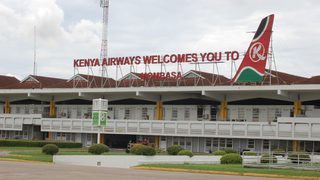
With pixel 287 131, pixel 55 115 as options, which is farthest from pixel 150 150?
pixel 55 115

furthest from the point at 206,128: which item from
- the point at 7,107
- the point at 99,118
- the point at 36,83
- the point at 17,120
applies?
the point at 7,107

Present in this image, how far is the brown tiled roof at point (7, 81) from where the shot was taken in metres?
85.4

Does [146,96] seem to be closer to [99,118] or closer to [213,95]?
[213,95]

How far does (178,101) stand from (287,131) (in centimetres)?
A: 1664

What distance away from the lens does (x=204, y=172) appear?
3000cm

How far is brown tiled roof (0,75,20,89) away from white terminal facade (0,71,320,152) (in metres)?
5.26

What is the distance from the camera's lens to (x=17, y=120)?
7288 centimetres

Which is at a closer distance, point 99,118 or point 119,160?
point 119,160

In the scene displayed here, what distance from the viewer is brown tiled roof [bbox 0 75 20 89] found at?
85438 mm

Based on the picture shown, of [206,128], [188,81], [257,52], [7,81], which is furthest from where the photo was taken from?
[7,81]

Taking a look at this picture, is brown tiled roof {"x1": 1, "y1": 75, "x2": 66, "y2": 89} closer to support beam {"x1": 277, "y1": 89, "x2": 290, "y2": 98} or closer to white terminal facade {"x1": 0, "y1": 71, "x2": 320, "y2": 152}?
white terminal facade {"x1": 0, "y1": 71, "x2": 320, "y2": 152}

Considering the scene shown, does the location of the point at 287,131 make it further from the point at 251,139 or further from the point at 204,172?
the point at 204,172

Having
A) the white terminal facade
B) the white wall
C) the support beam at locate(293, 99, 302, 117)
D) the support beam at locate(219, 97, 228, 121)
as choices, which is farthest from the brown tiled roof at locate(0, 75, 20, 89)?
the white wall

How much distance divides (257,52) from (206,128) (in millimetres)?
9642
